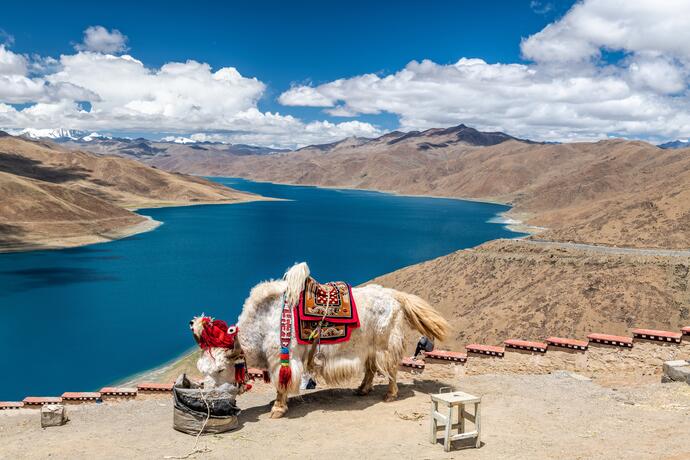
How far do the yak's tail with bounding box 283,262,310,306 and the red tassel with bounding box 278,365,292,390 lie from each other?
1.17 meters

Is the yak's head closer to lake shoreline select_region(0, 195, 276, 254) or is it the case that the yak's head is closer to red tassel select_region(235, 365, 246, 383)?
red tassel select_region(235, 365, 246, 383)

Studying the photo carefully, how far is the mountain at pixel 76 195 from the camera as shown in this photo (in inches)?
3233

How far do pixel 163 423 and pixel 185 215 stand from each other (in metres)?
124

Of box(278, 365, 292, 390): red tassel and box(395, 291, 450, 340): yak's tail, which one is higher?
box(395, 291, 450, 340): yak's tail

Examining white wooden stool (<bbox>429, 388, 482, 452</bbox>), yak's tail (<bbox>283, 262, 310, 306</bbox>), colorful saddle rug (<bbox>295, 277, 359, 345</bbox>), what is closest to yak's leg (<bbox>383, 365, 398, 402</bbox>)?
colorful saddle rug (<bbox>295, 277, 359, 345</bbox>)

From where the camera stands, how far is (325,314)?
31.9 ft

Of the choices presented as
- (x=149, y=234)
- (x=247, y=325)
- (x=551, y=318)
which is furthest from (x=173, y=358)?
(x=149, y=234)

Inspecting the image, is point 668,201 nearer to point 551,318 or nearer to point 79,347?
point 551,318

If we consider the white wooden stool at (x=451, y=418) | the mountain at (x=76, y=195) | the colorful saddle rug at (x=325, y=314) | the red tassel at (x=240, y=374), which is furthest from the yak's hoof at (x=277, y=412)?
the mountain at (x=76, y=195)

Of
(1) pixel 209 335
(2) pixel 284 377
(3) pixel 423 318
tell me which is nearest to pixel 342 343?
(2) pixel 284 377

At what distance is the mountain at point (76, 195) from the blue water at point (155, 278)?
712 cm

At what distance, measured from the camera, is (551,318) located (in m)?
26.9

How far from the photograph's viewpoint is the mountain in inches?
3233

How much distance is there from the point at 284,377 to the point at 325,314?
1.33m
